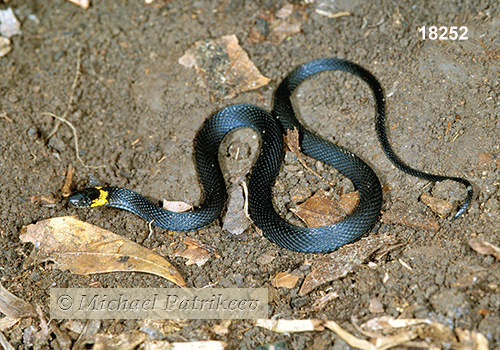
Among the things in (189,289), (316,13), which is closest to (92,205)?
(189,289)

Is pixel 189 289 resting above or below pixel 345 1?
below

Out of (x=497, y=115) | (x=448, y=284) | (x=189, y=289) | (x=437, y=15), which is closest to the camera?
(x=448, y=284)

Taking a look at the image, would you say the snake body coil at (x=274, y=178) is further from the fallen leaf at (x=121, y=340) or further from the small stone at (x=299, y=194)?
the fallen leaf at (x=121, y=340)

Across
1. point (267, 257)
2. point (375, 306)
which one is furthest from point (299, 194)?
point (375, 306)

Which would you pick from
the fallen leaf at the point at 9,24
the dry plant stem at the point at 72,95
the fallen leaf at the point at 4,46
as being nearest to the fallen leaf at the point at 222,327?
the dry plant stem at the point at 72,95

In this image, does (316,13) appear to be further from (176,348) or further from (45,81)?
(176,348)

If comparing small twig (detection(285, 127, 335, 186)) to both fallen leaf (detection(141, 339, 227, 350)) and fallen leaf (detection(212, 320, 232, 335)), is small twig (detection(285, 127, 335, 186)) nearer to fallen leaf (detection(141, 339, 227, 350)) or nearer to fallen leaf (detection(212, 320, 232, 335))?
fallen leaf (detection(212, 320, 232, 335))
